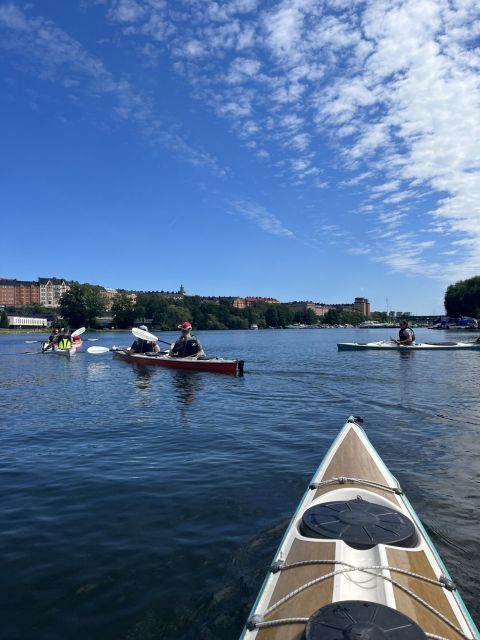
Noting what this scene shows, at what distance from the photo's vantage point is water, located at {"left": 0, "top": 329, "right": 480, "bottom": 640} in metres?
4.85

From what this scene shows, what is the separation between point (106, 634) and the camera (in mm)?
4414

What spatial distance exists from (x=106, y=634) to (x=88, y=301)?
436ft

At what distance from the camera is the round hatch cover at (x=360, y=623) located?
292 cm

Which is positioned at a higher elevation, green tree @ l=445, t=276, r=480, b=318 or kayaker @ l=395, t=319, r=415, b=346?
green tree @ l=445, t=276, r=480, b=318

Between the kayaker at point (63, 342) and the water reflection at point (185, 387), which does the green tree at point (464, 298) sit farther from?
the water reflection at point (185, 387)

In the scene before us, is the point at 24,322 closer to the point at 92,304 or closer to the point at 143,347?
the point at 92,304

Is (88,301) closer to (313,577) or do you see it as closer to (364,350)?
(364,350)

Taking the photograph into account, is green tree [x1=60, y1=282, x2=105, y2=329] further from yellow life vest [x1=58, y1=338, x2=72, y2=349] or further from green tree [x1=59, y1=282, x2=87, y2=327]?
yellow life vest [x1=58, y1=338, x2=72, y2=349]

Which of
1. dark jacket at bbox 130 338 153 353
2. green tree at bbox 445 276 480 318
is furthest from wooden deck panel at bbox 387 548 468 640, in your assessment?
green tree at bbox 445 276 480 318

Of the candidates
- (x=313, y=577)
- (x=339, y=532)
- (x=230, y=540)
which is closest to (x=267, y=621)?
(x=313, y=577)

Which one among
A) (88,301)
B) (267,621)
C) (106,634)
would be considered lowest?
(106,634)

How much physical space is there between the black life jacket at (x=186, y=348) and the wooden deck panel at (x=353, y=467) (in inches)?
795

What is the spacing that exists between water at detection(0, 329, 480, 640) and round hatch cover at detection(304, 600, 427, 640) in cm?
166

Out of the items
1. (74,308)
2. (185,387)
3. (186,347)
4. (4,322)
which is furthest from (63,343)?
(4,322)
